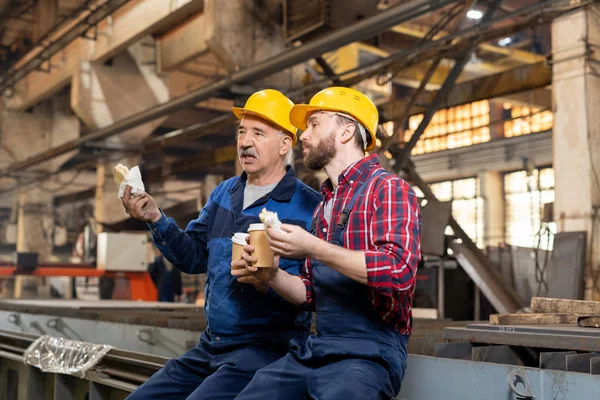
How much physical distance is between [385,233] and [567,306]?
1.38 m

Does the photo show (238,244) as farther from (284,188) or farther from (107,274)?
(107,274)

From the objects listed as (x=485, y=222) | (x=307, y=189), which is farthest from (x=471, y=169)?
(x=307, y=189)

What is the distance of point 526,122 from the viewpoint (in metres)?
17.4

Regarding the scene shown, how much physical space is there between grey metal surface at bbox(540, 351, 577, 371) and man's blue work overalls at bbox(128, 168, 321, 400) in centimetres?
90

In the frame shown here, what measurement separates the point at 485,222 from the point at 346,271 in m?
16.1

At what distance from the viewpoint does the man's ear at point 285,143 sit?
2.99 m

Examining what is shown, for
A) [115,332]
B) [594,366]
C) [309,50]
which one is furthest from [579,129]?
[594,366]

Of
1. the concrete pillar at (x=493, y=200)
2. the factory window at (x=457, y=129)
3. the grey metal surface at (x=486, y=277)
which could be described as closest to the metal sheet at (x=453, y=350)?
the grey metal surface at (x=486, y=277)

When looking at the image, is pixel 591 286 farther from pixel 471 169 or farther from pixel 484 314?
pixel 471 169

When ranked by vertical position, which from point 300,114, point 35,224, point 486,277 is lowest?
point 486,277

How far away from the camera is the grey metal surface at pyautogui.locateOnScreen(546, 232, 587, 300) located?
21.7 ft

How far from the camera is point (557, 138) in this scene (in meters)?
7.05

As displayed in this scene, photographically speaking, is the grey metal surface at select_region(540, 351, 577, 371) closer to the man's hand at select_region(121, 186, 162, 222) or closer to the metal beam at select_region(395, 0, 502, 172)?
the man's hand at select_region(121, 186, 162, 222)

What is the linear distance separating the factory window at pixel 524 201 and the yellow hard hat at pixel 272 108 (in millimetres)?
13955
